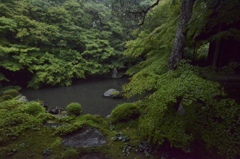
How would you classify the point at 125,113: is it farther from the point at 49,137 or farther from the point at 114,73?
the point at 114,73

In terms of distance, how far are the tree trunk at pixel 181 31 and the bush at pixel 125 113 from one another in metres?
1.71

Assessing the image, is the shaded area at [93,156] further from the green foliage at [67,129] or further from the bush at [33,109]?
the bush at [33,109]

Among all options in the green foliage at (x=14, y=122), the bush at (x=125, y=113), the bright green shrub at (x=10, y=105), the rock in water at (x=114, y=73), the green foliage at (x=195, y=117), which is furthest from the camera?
the rock in water at (x=114, y=73)

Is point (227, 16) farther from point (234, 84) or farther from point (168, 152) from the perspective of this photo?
point (168, 152)

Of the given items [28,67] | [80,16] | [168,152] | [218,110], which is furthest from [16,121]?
[80,16]

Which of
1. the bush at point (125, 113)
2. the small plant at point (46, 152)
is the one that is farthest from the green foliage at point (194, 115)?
the small plant at point (46, 152)

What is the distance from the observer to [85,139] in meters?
4.44

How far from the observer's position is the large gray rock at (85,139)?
425cm

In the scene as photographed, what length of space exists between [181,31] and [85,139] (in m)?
3.84

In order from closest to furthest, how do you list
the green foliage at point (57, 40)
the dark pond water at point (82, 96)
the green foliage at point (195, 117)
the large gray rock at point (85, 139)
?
1. the green foliage at point (195, 117)
2. the large gray rock at point (85, 139)
3. the dark pond water at point (82, 96)
4. the green foliage at point (57, 40)

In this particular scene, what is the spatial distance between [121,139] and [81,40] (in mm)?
12587

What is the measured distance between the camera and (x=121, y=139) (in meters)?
4.34

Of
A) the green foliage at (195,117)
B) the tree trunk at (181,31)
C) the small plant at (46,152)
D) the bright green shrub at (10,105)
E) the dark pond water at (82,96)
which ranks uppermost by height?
the tree trunk at (181,31)

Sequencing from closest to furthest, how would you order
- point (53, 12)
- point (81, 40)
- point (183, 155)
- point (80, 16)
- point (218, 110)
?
1. point (218, 110)
2. point (183, 155)
3. point (53, 12)
4. point (81, 40)
5. point (80, 16)
